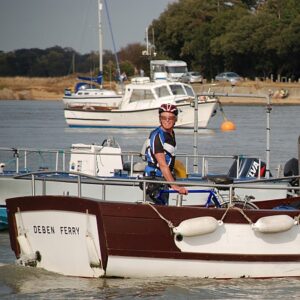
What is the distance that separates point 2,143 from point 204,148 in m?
8.08

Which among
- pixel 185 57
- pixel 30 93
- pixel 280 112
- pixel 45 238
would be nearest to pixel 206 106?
pixel 280 112

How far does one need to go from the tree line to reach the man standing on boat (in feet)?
232

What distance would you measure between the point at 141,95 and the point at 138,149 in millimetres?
11589

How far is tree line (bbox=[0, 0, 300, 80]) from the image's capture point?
310ft

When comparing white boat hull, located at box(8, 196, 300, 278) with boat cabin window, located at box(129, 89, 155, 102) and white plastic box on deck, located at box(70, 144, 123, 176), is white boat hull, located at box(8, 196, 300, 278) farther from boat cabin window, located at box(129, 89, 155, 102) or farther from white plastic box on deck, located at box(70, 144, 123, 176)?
boat cabin window, located at box(129, 89, 155, 102)

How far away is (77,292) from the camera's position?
13.0 meters

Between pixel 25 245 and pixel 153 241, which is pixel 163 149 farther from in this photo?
pixel 25 245

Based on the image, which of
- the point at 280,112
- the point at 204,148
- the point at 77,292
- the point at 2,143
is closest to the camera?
the point at 77,292

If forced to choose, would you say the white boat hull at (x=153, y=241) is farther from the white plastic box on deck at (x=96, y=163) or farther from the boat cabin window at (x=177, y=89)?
the boat cabin window at (x=177, y=89)

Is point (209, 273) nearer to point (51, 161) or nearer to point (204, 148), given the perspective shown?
point (51, 161)

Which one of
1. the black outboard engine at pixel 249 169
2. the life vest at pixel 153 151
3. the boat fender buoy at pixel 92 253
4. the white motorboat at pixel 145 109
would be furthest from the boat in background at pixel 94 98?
the boat fender buoy at pixel 92 253

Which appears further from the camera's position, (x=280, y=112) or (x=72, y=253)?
(x=280, y=112)

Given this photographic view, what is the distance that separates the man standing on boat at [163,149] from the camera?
509 inches

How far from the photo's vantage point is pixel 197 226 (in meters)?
12.7
